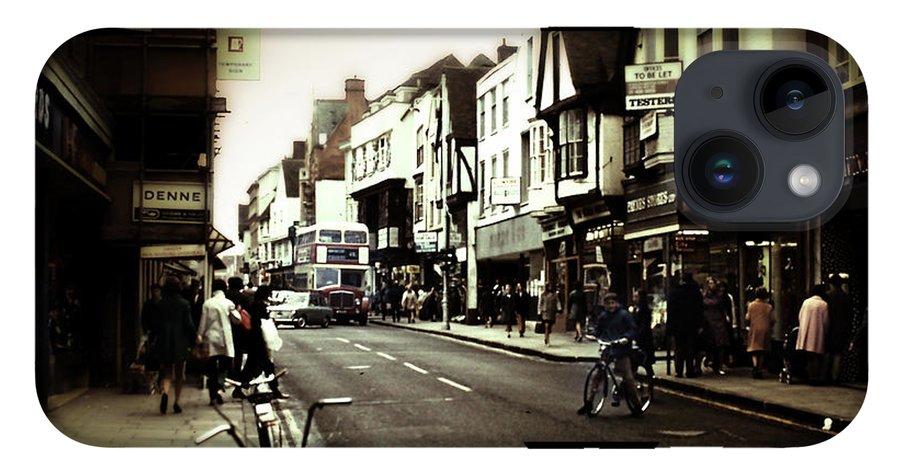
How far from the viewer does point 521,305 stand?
31.9 ft

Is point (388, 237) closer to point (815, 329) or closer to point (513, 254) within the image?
point (513, 254)

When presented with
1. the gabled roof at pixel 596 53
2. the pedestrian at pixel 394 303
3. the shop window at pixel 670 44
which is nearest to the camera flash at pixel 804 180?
the shop window at pixel 670 44

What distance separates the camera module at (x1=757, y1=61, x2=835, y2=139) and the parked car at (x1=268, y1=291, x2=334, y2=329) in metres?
3.35

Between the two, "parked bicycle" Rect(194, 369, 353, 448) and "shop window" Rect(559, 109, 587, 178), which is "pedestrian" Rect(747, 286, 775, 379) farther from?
"parked bicycle" Rect(194, 369, 353, 448)

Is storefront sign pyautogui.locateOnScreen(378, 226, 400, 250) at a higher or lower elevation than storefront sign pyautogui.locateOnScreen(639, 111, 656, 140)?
lower

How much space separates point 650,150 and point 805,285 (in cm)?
139

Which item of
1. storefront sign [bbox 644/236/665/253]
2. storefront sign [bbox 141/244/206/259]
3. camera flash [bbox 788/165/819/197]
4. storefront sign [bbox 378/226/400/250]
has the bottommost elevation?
storefront sign [bbox 141/244/206/259]

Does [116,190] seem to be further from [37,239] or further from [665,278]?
[665,278]

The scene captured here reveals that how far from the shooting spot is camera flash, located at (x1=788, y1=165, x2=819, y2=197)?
8.78 metres

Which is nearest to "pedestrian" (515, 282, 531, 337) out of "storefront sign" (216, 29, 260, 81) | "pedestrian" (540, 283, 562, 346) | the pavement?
"pedestrian" (540, 283, 562, 346)

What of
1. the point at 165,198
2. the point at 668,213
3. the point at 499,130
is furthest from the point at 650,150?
the point at 165,198

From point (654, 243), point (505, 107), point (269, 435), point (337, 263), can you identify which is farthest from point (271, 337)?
point (654, 243)

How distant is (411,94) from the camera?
9641mm

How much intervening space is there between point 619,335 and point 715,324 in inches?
27.3
